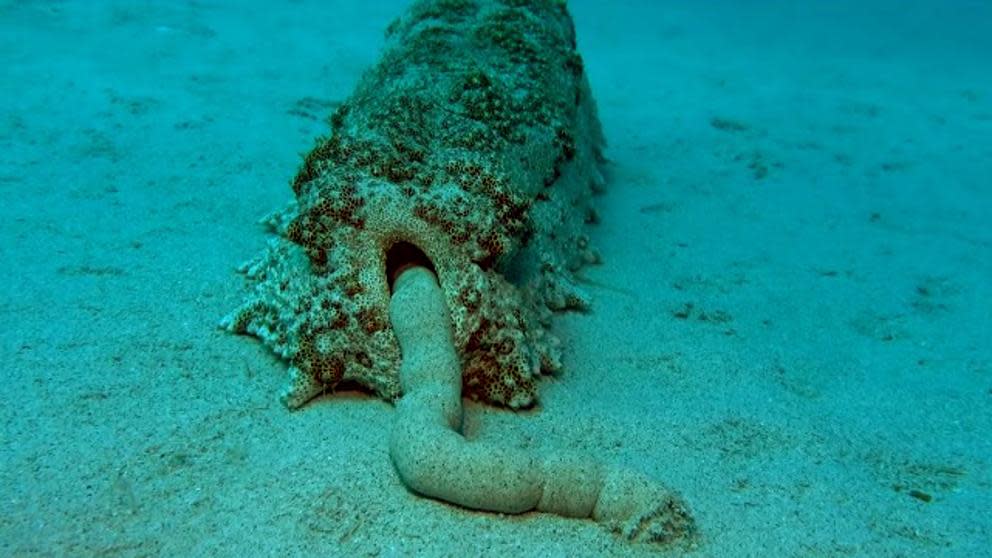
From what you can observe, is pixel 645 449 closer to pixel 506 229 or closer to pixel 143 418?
pixel 506 229

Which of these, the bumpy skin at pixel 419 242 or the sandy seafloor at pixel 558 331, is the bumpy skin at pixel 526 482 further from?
the bumpy skin at pixel 419 242

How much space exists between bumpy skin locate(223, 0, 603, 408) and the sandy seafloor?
176 millimetres

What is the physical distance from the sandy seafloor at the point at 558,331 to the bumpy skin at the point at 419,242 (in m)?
0.18

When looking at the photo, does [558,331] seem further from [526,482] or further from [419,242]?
[526,482]

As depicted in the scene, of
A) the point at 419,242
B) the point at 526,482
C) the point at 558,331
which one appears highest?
the point at 419,242

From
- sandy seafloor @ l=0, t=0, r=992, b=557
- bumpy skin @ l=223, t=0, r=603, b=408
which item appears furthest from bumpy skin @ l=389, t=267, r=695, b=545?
bumpy skin @ l=223, t=0, r=603, b=408

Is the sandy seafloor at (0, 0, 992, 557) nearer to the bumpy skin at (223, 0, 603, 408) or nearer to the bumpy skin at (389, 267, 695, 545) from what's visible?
the bumpy skin at (389, 267, 695, 545)

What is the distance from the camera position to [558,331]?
3.75m

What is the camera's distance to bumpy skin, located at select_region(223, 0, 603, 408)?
2965mm

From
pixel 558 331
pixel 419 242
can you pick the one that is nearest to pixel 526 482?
pixel 419 242

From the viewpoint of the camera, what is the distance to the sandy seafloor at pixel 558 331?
2402 mm

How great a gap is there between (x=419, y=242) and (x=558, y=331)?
1.09 m

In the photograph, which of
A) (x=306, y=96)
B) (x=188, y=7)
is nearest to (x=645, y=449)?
(x=306, y=96)

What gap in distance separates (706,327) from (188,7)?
32.4 feet
